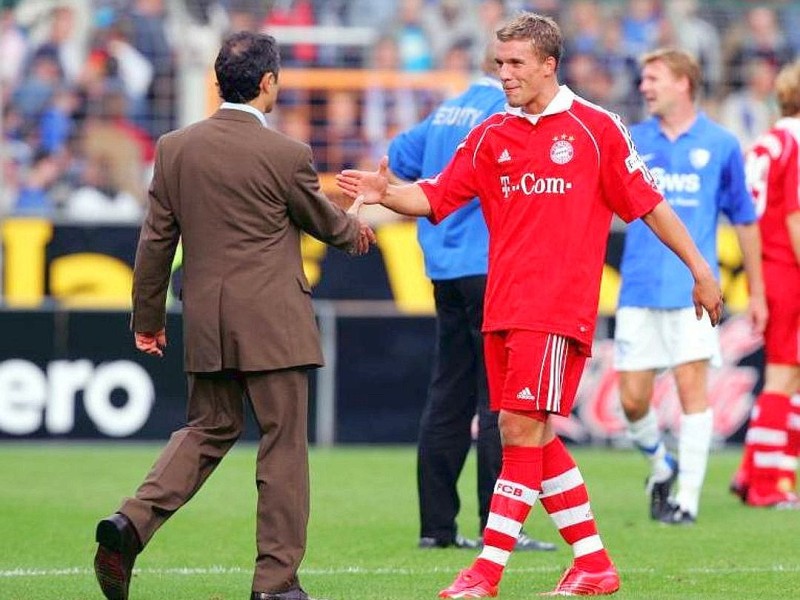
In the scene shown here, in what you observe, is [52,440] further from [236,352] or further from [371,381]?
[236,352]

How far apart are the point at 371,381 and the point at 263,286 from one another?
732 cm

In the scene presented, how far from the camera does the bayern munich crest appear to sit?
21.0ft

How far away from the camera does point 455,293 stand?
26.6 ft

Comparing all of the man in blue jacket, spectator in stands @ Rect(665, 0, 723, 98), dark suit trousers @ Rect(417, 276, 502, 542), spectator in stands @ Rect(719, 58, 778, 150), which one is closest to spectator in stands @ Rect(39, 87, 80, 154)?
spectator in stands @ Rect(665, 0, 723, 98)

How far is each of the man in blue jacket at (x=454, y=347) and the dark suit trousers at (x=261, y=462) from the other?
5.95 feet

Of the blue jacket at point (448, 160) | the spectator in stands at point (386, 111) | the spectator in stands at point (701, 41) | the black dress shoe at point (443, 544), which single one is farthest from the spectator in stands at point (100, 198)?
the black dress shoe at point (443, 544)

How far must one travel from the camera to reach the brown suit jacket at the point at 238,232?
20.4ft

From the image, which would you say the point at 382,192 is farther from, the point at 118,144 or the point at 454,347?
Result: the point at 118,144

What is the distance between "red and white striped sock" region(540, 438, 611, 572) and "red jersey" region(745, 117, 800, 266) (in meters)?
3.77

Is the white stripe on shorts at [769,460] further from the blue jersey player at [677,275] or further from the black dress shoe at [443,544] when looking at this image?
the black dress shoe at [443,544]

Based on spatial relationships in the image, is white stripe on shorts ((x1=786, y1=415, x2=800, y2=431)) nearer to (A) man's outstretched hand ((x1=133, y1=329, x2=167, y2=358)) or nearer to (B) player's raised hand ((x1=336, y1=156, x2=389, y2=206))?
(B) player's raised hand ((x1=336, y1=156, x2=389, y2=206))

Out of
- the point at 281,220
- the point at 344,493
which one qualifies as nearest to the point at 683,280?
the point at 344,493

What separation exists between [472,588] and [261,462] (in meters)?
0.89

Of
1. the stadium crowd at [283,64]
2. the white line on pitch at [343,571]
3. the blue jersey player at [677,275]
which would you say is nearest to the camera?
the white line on pitch at [343,571]
